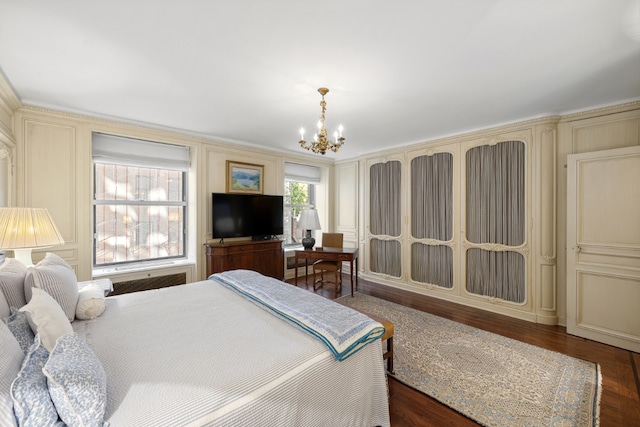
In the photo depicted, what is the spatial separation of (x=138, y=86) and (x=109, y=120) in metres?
1.27

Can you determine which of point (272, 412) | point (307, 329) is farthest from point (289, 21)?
point (272, 412)

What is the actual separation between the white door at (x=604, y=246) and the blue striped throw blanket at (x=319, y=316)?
108 inches

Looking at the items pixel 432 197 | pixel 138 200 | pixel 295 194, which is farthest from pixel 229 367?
pixel 295 194

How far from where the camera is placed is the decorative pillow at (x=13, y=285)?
1599mm

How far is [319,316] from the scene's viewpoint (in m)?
1.78

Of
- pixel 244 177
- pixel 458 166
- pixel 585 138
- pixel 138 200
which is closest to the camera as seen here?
pixel 585 138

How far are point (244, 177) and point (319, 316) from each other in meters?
3.43

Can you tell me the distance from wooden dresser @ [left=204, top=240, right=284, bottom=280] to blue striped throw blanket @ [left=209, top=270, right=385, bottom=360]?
1.77 metres

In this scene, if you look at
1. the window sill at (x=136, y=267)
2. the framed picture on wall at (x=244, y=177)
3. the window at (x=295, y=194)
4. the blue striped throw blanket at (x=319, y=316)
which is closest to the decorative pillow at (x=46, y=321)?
the blue striped throw blanket at (x=319, y=316)

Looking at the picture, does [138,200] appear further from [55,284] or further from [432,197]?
[432,197]

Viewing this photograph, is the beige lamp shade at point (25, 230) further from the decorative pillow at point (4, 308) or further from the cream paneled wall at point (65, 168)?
the cream paneled wall at point (65, 168)

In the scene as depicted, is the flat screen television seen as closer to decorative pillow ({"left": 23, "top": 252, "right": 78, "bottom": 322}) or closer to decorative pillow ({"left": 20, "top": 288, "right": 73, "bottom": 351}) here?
decorative pillow ({"left": 23, "top": 252, "right": 78, "bottom": 322})

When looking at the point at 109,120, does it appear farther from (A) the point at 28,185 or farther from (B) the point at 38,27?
(B) the point at 38,27

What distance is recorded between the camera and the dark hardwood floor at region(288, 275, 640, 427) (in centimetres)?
186
